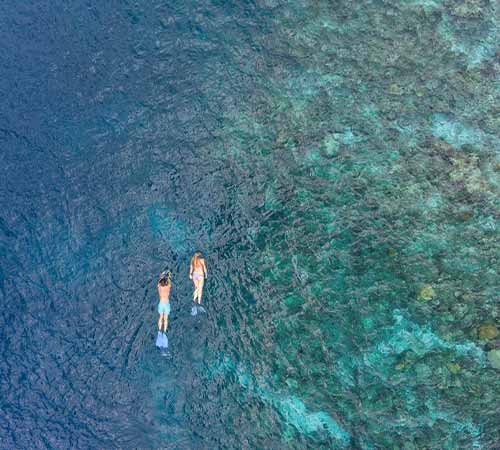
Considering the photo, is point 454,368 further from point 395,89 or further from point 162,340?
point 395,89

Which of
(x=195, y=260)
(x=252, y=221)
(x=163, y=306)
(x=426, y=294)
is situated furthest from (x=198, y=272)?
(x=426, y=294)

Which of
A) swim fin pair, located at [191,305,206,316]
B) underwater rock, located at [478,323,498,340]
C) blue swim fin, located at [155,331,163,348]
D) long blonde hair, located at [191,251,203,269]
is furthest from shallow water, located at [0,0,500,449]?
long blonde hair, located at [191,251,203,269]

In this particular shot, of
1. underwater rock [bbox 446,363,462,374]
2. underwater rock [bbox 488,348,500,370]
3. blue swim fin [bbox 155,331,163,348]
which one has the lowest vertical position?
blue swim fin [bbox 155,331,163,348]

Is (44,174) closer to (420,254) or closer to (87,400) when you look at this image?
(87,400)

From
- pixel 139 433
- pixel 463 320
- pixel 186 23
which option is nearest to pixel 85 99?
pixel 186 23

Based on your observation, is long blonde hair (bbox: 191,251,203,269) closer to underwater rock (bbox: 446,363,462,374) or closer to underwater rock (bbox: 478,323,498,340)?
underwater rock (bbox: 446,363,462,374)

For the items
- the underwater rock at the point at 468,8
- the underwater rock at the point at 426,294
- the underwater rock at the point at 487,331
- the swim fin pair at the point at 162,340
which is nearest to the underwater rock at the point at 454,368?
the underwater rock at the point at 487,331
